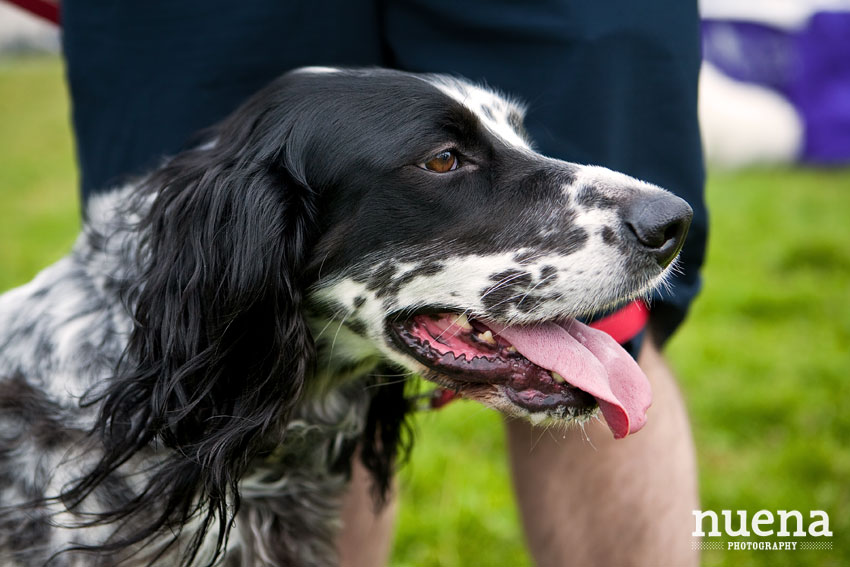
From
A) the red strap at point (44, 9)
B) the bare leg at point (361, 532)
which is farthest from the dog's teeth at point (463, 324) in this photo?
the red strap at point (44, 9)

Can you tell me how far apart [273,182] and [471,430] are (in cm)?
237

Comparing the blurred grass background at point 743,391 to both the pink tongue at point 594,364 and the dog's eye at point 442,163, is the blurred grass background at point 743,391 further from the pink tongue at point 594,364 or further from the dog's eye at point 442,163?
the dog's eye at point 442,163

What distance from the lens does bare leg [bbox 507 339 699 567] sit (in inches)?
108

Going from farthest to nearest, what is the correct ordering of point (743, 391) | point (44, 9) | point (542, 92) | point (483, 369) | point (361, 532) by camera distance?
point (743, 391), point (44, 9), point (361, 532), point (542, 92), point (483, 369)

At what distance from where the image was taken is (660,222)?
→ 229 cm

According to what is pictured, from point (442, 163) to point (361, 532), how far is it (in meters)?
1.43

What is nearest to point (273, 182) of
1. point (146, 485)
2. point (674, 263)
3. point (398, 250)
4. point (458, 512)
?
point (398, 250)

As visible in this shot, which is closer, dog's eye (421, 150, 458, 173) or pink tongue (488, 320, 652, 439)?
pink tongue (488, 320, 652, 439)

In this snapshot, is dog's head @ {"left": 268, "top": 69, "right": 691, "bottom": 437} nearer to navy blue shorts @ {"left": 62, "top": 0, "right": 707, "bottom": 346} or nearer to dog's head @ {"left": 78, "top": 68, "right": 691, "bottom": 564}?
dog's head @ {"left": 78, "top": 68, "right": 691, "bottom": 564}

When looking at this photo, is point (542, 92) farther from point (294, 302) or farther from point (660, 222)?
point (294, 302)

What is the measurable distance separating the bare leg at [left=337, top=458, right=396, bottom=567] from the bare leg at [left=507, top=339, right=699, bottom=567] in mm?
622

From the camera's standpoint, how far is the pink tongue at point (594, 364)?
2277mm

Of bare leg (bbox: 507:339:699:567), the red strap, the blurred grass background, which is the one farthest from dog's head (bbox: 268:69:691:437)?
the red strap

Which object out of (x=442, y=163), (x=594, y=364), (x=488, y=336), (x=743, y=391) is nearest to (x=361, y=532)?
(x=488, y=336)
